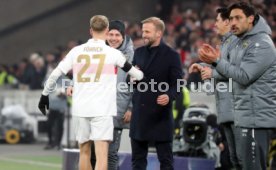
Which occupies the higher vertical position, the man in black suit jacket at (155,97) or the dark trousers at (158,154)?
the man in black suit jacket at (155,97)

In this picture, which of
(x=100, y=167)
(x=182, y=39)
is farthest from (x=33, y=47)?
(x=100, y=167)

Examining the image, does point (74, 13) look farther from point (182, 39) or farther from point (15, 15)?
point (182, 39)

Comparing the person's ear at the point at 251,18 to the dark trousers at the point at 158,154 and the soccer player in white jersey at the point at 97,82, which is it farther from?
the dark trousers at the point at 158,154

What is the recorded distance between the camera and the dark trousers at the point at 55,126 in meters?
20.6

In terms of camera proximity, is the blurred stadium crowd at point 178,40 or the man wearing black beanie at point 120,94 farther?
the blurred stadium crowd at point 178,40

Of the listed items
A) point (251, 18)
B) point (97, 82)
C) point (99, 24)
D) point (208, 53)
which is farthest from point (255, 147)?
point (99, 24)

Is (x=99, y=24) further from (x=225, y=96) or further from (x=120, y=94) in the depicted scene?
(x=225, y=96)

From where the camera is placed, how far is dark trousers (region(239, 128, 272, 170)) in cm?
A: 886

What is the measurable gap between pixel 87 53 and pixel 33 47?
66.9 ft

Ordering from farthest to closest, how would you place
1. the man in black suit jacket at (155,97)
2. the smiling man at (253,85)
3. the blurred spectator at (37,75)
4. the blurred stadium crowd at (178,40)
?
1. the blurred spectator at (37,75)
2. the blurred stadium crowd at (178,40)
3. the man in black suit jacket at (155,97)
4. the smiling man at (253,85)

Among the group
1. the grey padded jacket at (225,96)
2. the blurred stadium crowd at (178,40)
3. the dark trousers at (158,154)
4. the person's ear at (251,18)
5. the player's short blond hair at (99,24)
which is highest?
the blurred stadium crowd at (178,40)

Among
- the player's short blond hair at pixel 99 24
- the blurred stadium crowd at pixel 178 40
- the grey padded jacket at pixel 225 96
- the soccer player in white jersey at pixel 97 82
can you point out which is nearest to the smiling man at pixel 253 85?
the grey padded jacket at pixel 225 96

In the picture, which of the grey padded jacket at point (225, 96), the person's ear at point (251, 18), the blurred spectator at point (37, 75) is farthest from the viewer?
the blurred spectator at point (37, 75)

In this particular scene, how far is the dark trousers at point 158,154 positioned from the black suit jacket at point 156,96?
10 centimetres
